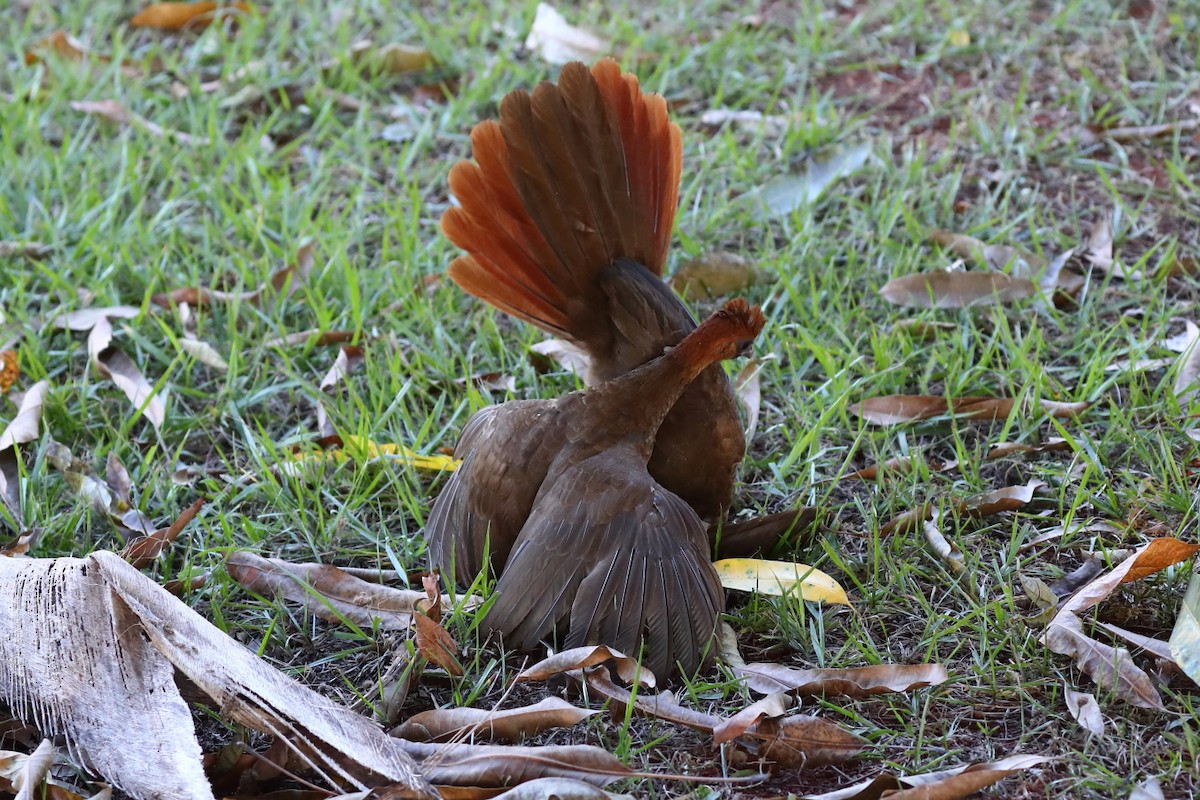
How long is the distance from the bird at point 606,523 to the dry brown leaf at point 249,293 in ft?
3.64

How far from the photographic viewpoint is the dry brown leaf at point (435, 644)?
2111 mm

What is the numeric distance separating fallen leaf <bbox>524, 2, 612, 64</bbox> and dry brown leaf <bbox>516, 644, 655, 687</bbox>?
2488 mm

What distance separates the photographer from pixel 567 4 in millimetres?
4520

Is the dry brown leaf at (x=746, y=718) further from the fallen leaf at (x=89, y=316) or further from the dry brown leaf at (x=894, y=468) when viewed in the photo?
the fallen leaf at (x=89, y=316)

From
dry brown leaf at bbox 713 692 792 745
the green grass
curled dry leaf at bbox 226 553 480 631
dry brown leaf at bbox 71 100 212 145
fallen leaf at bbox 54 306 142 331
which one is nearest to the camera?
dry brown leaf at bbox 713 692 792 745

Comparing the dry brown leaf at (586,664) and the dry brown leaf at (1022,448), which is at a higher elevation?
the dry brown leaf at (1022,448)

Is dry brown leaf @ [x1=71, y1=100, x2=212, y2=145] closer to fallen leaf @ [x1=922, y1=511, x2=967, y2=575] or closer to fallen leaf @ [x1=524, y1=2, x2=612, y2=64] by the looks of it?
fallen leaf @ [x1=524, y1=2, x2=612, y2=64]

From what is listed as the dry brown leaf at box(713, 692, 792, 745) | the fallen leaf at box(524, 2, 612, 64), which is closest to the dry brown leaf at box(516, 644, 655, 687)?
the dry brown leaf at box(713, 692, 792, 745)

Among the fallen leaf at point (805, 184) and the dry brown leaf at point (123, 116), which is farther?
the dry brown leaf at point (123, 116)

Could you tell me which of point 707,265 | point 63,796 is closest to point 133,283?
point 707,265

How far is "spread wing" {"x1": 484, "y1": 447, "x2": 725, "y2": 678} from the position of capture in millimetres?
2102

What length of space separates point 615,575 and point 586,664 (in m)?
0.16

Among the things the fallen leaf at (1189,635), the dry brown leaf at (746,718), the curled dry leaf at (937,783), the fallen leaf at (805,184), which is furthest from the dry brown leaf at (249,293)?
the fallen leaf at (1189,635)

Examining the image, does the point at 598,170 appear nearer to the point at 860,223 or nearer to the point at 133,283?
the point at 860,223
